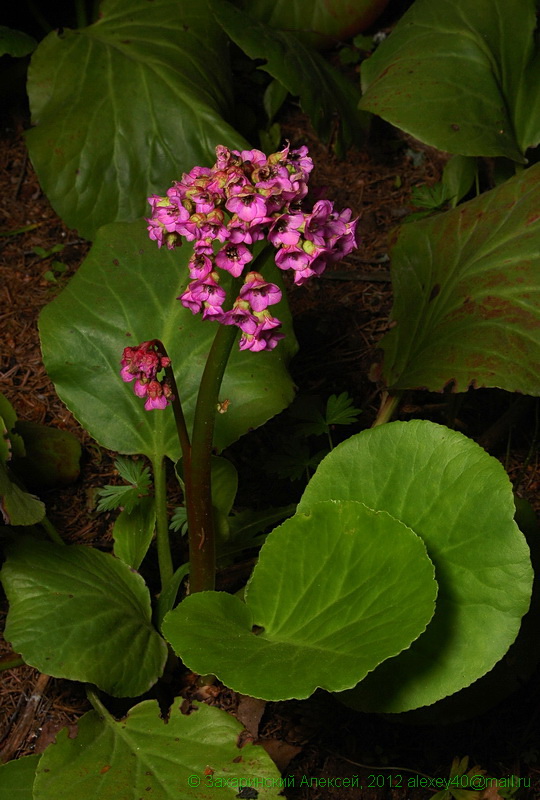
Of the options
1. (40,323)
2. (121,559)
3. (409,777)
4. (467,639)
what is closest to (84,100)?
(40,323)

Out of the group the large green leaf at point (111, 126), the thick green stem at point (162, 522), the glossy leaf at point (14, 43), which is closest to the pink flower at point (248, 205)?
the thick green stem at point (162, 522)

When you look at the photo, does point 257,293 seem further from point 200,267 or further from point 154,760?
point 154,760

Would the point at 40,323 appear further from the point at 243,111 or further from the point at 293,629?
the point at 243,111

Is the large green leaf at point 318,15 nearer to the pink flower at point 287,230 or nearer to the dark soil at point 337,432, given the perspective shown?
the dark soil at point 337,432

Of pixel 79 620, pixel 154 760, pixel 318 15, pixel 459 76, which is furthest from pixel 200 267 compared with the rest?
pixel 318 15

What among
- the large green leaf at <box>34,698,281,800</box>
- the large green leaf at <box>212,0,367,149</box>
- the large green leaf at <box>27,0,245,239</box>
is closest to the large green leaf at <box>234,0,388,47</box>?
the large green leaf at <box>212,0,367,149</box>

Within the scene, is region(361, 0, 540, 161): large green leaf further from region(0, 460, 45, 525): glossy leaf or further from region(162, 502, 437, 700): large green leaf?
region(0, 460, 45, 525): glossy leaf
